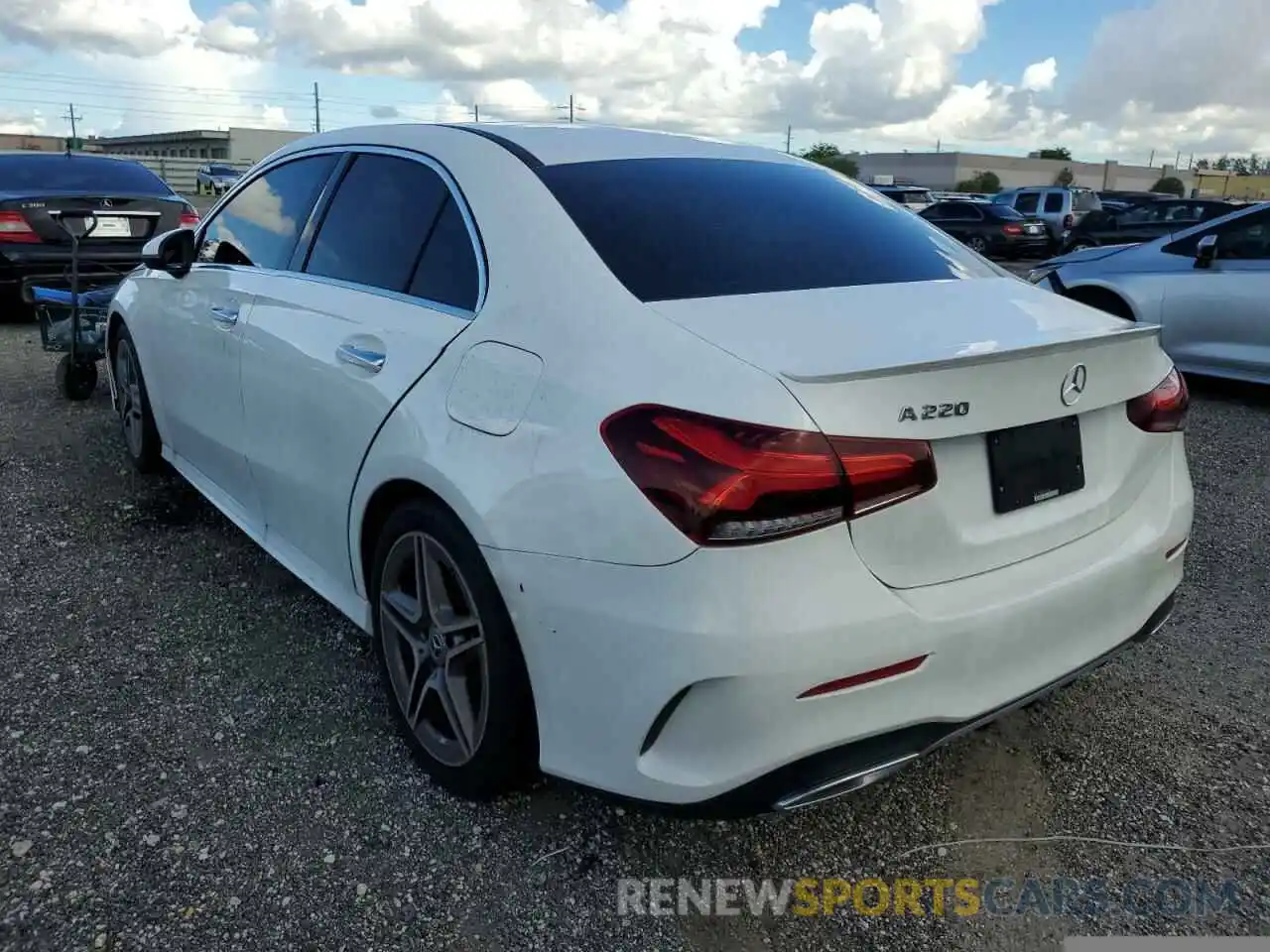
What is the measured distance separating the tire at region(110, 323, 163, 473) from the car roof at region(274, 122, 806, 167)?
204cm

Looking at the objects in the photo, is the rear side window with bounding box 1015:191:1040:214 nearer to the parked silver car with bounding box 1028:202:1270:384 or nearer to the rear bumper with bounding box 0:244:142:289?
the parked silver car with bounding box 1028:202:1270:384

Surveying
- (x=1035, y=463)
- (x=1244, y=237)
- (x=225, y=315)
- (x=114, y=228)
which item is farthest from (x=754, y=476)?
(x=114, y=228)

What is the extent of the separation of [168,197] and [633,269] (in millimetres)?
8465

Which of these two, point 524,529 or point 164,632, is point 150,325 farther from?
point 524,529

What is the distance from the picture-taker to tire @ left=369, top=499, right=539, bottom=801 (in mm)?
2252

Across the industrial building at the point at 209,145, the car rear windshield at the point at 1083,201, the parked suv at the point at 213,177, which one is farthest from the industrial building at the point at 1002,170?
the car rear windshield at the point at 1083,201

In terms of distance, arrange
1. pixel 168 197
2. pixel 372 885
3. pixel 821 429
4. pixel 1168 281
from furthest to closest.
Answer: pixel 168 197 < pixel 1168 281 < pixel 372 885 < pixel 821 429

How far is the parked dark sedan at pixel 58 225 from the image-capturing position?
28.1 ft

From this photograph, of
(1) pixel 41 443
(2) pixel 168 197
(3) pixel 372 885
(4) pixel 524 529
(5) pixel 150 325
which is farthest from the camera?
(2) pixel 168 197

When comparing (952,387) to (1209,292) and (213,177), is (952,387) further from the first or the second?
(213,177)

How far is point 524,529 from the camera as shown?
2.09m

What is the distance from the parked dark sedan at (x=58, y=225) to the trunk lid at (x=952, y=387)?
757 centimetres

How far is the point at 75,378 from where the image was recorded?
21.1ft

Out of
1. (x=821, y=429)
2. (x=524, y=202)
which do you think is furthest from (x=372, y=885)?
(x=524, y=202)
